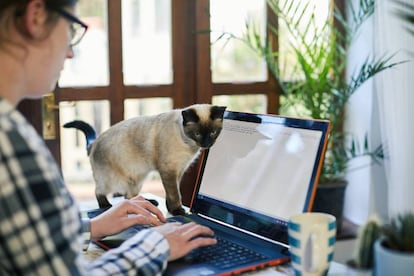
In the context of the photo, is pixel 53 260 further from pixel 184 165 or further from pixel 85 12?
pixel 85 12

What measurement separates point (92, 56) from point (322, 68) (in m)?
1.06

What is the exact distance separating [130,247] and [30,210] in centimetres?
30

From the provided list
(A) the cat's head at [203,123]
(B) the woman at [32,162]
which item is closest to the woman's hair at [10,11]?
(B) the woman at [32,162]

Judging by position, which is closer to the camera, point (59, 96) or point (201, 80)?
point (59, 96)

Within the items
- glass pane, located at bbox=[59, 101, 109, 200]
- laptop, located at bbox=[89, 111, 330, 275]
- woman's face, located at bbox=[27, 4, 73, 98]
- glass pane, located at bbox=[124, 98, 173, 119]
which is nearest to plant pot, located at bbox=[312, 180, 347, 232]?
glass pane, located at bbox=[124, 98, 173, 119]

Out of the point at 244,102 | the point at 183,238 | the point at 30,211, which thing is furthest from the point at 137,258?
the point at 244,102

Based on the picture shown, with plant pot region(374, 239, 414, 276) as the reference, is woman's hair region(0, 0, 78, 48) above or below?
above

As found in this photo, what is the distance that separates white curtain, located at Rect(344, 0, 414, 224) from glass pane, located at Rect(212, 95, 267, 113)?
48 cm

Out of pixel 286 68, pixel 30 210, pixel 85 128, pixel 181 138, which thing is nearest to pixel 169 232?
pixel 30 210

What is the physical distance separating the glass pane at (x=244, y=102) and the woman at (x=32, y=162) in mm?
1906

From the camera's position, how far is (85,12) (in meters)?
2.62

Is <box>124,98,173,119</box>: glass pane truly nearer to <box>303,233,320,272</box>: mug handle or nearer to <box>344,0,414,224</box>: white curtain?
<box>344,0,414,224</box>: white curtain

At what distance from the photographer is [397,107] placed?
2.55 m

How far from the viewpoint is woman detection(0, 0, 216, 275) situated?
2.54 ft
